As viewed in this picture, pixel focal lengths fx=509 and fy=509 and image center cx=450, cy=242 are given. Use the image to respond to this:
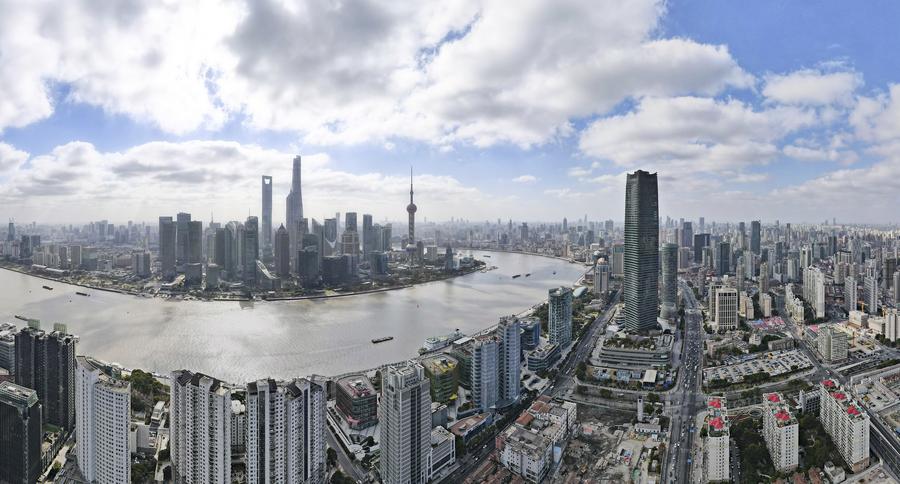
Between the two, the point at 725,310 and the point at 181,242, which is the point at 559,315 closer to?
the point at 725,310

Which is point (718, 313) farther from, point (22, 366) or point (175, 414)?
point (22, 366)

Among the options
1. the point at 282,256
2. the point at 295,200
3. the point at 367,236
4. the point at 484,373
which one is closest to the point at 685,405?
the point at 484,373

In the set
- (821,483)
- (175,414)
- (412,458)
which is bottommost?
(821,483)

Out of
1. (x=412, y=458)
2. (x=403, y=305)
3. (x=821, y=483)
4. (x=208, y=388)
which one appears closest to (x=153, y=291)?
(x=403, y=305)

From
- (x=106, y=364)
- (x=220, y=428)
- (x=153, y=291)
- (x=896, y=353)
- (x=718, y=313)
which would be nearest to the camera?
(x=220, y=428)

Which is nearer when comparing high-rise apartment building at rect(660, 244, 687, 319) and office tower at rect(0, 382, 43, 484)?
office tower at rect(0, 382, 43, 484)

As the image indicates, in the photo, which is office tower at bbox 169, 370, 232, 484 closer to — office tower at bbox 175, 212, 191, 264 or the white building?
the white building

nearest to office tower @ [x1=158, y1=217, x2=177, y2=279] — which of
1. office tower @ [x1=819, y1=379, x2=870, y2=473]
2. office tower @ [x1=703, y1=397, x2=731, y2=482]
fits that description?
office tower @ [x1=703, y1=397, x2=731, y2=482]
